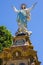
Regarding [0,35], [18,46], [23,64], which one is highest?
[0,35]

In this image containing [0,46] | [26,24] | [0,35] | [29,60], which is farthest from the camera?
[0,35]

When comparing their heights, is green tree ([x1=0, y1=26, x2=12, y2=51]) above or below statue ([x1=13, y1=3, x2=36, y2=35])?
above

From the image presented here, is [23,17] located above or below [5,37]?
below

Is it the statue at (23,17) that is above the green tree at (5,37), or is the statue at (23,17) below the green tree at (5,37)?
below

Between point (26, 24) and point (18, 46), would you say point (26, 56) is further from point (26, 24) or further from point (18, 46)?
point (26, 24)

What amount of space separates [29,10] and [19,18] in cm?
87

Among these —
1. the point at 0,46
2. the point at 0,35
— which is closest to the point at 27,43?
the point at 0,46

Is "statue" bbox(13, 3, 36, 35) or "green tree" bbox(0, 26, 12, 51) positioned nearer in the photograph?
"statue" bbox(13, 3, 36, 35)

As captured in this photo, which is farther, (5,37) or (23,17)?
(5,37)

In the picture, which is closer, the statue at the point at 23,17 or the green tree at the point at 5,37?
the statue at the point at 23,17

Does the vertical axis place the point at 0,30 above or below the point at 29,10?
above

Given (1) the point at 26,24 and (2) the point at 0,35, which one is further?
(2) the point at 0,35

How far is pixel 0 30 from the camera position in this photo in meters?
27.4

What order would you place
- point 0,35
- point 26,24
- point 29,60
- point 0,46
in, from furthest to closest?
point 0,35 → point 0,46 → point 26,24 → point 29,60
